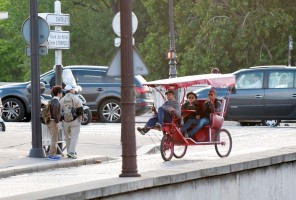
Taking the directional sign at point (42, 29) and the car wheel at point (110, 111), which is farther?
the car wheel at point (110, 111)

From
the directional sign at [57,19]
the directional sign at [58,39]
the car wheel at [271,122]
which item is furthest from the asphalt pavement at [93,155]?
the directional sign at [57,19]

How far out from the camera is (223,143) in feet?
74.6

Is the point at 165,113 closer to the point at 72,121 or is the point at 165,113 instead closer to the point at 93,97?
the point at 72,121

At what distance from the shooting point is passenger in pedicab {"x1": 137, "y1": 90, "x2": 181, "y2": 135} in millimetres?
22188

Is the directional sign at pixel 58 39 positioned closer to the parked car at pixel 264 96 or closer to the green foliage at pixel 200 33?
the parked car at pixel 264 96

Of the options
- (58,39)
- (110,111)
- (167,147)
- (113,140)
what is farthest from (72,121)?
(110,111)

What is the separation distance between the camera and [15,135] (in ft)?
95.3

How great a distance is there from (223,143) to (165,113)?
1269 mm

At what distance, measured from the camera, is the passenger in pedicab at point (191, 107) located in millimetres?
22641

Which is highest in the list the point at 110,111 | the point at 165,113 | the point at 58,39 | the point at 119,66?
the point at 58,39

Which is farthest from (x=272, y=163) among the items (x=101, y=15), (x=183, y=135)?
(x=101, y=15)

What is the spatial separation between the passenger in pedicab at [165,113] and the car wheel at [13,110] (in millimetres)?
14860

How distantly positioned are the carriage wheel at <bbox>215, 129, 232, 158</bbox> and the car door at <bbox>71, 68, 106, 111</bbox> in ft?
47.3

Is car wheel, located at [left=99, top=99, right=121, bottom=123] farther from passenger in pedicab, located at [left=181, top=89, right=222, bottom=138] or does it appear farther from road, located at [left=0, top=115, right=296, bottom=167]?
passenger in pedicab, located at [left=181, top=89, right=222, bottom=138]
